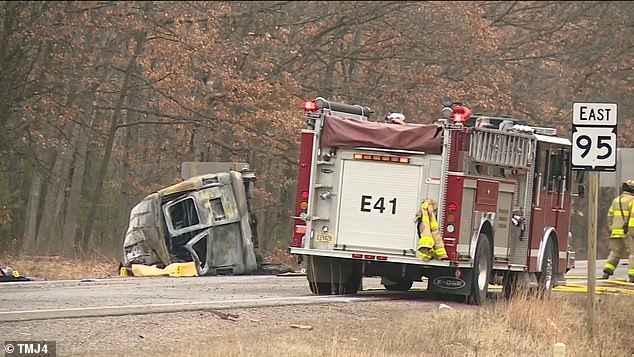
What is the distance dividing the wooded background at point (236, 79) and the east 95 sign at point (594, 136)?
15.9 meters

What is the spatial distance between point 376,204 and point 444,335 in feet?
11.2

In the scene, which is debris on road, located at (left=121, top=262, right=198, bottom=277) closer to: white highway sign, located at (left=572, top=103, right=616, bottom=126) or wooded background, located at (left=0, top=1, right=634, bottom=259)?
wooded background, located at (left=0, top=1, right=634, bottom=259)

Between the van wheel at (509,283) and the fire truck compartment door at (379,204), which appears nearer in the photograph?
the fire truck compartment door at (379,204)

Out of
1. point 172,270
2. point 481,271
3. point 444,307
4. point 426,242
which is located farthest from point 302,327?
point 172,270

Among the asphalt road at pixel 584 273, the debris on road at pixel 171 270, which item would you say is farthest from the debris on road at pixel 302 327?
the asphalt road at pixel 584 273

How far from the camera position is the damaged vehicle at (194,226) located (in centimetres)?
2159

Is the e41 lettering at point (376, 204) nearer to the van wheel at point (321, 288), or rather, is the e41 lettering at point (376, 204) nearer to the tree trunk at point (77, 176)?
the van wheel at point (321, 288)

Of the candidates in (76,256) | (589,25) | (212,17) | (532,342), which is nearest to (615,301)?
(532,342)

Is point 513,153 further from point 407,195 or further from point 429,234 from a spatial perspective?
point 429,234

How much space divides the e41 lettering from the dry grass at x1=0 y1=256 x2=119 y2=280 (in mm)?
7744

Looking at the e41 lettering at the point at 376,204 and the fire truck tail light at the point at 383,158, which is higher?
the fire truck tail light at the point at 383,158

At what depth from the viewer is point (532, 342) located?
1309 centimetres

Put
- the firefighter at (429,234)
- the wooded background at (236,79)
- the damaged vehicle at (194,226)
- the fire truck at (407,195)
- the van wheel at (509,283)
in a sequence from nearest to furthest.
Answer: the firefighter at (429,234)
the fire truck at (407,195)
the van wheel at (509,283)
the damaged vehicle at (194,226)
the wooded background at (236,79)

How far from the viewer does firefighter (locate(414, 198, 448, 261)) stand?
49.1 feet
